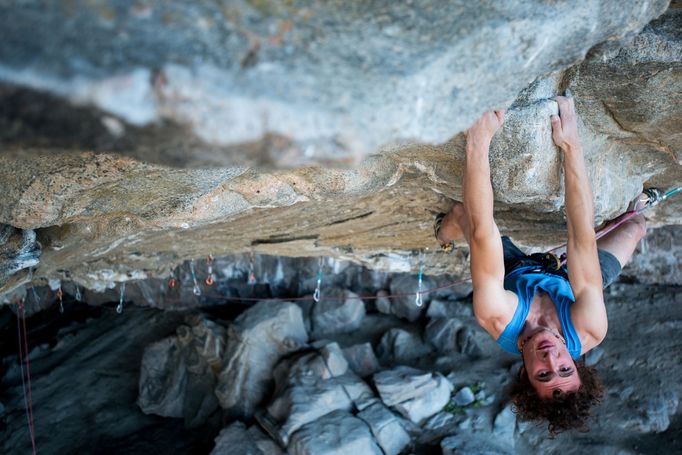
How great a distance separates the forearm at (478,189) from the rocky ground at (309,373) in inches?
136

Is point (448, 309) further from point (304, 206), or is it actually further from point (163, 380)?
point (304, 206)

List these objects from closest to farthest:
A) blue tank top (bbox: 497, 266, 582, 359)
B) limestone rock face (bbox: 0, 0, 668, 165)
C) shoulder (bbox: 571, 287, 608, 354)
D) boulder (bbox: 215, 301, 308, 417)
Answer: limestone rock face (bbox: 0, 0, 668, 165) → shoulder (bbox: 571, 287, 608, 354) → blue tank top (bbox: 497, 266, 582, 359) → boulder (bbox: 215, 301, 308, 417)

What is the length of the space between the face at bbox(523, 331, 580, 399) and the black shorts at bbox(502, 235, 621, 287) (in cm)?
45

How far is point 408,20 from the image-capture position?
1321 millimetres

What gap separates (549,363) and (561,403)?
0.88 ft

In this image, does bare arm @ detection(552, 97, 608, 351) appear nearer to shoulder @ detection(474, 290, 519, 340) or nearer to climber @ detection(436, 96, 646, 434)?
climber @ detection(436, 96, 646, 434)

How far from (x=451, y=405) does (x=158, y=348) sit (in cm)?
339

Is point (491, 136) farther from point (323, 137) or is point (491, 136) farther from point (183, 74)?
point (183, 74)

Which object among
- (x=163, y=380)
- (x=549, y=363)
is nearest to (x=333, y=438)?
(x=163, y=380)

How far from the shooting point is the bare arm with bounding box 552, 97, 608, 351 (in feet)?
7.57

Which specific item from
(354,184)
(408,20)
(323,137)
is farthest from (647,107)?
(323,137)

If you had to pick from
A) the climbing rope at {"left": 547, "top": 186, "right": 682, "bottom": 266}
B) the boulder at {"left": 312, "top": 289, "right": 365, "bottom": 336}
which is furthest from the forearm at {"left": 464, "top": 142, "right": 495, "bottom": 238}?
the boulder at {"left": 312, "top": 289, "right": 365, "bottom": 336}

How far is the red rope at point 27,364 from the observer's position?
6402 mm

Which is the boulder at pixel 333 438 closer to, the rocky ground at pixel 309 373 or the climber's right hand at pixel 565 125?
the rocky ground at pixel 309 373
